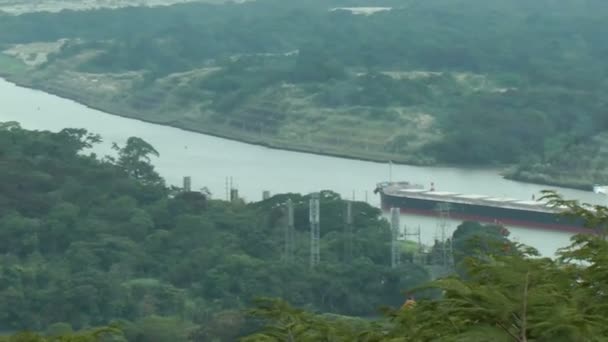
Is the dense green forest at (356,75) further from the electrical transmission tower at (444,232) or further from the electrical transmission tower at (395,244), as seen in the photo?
the electrical transmission tower at (395,244)

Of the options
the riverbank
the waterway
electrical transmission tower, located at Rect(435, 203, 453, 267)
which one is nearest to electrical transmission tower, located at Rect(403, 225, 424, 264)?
the waterway

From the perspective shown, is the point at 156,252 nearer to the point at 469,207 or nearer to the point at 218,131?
the point at 469,207

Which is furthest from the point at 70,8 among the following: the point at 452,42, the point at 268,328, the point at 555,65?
the point at 268,328

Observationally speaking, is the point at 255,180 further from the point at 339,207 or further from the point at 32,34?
the point at 32,34

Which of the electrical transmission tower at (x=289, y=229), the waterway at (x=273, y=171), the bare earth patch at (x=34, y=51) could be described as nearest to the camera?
the electrical transmission tower at (x=289, y=229)

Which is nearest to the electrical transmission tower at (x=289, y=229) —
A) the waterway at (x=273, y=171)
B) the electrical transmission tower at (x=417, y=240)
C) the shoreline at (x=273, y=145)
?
the electrical transmission tower at (x=417, y=240)

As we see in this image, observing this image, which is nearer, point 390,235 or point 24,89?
point 390,235
